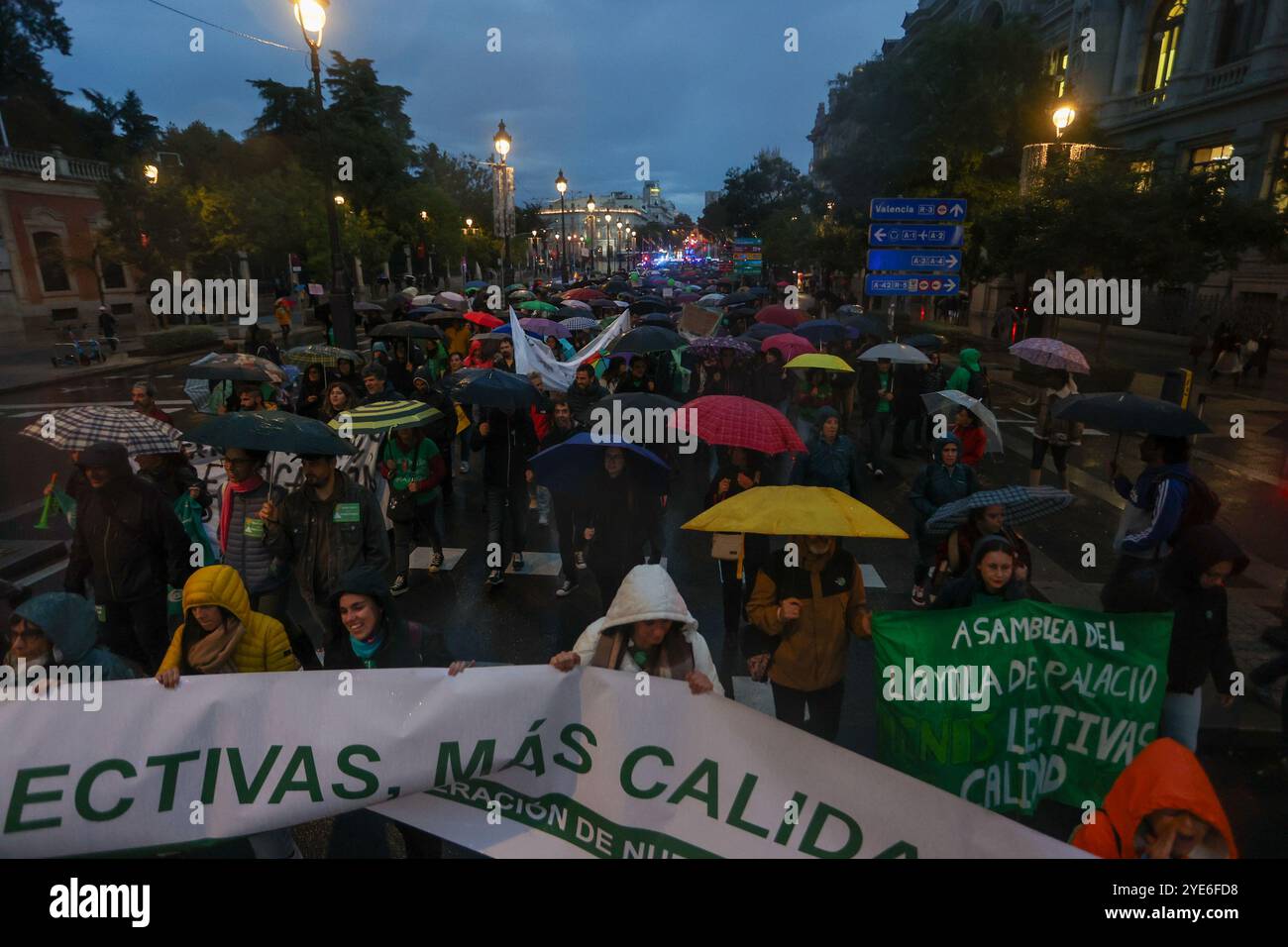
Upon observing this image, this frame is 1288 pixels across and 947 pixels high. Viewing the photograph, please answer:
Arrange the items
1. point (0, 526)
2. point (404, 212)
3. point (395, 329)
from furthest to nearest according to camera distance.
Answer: point (404, 212) < point (395, 329) < point (0, 526)

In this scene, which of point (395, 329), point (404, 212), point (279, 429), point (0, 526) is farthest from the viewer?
point (404, 212)

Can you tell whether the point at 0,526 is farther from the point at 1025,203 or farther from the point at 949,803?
the point at 1025,203

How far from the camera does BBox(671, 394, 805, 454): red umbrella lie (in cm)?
608

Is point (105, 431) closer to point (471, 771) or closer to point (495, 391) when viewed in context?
point (495, 391)

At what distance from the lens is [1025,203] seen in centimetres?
2019

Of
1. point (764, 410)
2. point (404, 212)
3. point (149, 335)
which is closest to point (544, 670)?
point (764, 410)

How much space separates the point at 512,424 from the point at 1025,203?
18.7m

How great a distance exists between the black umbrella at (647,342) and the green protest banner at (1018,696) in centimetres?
807

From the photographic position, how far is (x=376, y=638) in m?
3.56

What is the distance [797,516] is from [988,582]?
105cm

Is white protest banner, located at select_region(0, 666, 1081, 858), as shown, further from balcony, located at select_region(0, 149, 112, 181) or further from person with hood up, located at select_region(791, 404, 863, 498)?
balcony, located at select_region(0, 149, 112, 181)

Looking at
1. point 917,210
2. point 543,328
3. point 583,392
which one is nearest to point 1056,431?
point 583,392

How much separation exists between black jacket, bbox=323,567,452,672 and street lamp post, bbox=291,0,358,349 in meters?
12.6
